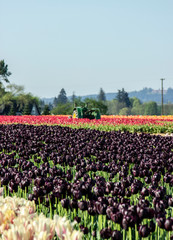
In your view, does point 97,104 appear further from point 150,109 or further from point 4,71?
point 150,109

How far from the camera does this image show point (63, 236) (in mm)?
2861

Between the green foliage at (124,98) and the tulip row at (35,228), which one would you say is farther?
the green foliage at (124,98)

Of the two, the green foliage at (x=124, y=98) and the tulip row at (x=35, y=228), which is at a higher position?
the green foliage at (x=124, y=98)

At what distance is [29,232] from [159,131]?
19.8 metres

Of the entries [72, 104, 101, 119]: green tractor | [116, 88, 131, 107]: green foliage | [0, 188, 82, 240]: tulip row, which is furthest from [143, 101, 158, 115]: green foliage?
[0, 188, 82, 240]: tulip row

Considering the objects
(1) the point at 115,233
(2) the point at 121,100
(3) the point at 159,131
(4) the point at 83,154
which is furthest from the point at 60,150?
(2) the point at 121,100

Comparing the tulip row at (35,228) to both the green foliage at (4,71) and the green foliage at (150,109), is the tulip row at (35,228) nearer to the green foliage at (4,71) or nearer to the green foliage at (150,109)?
the green foliage at (4,71)

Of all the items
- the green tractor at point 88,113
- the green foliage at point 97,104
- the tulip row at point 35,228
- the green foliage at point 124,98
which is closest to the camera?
the tulip row at point 35,228

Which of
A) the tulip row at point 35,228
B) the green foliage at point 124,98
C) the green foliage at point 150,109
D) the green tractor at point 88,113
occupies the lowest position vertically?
the tulip row at point 35,228

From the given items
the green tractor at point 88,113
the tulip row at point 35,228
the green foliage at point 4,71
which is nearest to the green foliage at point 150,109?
the green foliage at point 4,71

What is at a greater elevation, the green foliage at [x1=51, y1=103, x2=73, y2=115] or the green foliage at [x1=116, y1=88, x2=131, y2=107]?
the green foliage at [x1=116, y1=88, x2=131, y2=107]

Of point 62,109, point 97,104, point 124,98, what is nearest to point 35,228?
point 97,104

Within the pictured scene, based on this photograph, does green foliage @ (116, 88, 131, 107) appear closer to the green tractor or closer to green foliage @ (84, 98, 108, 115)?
green foliage @ (84, 98, 108, 115)

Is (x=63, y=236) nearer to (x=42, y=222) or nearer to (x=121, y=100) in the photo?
(x=42, y=222)
